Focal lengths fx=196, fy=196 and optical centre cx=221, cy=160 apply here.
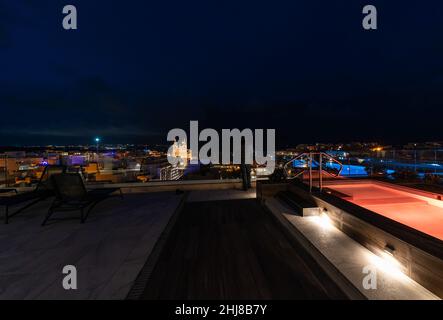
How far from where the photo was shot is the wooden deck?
1.78m

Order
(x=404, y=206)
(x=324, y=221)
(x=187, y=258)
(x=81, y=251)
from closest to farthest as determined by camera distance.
Answer: (x=187, y=258) → (x=81, y=251) → (x=324, y=221) → (x=404, y=206)

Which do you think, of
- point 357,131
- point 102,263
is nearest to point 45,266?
point 102,263

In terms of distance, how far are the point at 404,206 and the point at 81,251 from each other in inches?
207

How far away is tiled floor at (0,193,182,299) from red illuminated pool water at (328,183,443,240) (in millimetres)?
3730

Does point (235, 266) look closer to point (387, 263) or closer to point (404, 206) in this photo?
point (387, 263)

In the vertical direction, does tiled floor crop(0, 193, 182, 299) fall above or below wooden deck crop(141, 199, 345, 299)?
above

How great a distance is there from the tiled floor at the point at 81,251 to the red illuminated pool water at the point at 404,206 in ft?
12.2

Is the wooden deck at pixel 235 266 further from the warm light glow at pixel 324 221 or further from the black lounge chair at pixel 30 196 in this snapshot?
the black lounge chair at pixel 30 196

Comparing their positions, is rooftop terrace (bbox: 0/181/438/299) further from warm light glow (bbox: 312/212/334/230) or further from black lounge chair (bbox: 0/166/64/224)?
black lounge chair (bbox: 0/166/64/224)

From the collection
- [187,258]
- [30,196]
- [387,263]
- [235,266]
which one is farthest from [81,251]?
[387,263]

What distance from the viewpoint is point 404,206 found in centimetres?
359

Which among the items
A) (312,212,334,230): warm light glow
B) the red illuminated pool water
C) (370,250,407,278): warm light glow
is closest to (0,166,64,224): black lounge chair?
(312,212,334,230): warm light glow

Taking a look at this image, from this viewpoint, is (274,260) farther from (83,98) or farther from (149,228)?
→ (83,98)

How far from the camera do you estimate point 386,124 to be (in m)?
59.1
